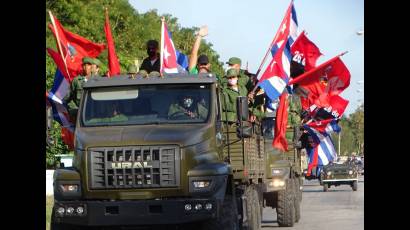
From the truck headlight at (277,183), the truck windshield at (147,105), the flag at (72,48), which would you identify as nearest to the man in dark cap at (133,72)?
the truck windshield at (147,105)

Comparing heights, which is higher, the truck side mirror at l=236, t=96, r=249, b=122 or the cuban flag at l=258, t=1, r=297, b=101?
the cuban flag at l=258, t=1, r=297, b=101

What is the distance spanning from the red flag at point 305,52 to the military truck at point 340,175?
2689 cm

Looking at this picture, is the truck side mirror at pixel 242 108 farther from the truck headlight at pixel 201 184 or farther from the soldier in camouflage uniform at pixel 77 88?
the soldier in camouflage uniform at pixel 77 88

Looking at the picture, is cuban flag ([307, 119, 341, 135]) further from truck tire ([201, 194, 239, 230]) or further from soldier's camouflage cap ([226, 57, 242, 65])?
truck tire ([201, 194, 239, 230])

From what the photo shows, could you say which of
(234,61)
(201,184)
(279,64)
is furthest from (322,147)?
(201,184)

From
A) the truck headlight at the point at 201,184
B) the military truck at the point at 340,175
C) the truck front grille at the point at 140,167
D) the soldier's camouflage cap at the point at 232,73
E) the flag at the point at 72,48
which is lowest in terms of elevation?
the military truck at the point at 340,175

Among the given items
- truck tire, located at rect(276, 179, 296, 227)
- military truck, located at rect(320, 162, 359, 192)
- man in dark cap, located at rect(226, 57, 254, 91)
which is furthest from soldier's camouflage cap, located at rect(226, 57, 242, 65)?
military truck, located at rect(320, 162, 359, 192)

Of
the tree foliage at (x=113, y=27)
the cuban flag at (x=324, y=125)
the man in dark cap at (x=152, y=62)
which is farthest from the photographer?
the tree foliage at (x=113, y=27)

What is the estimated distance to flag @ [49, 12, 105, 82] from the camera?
60.3ft

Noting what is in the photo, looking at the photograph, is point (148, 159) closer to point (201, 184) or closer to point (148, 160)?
point (148, 160)

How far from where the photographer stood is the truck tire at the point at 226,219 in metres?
13.4

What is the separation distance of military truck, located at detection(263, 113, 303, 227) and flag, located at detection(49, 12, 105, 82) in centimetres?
368

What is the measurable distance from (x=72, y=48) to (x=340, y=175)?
1303 inches
